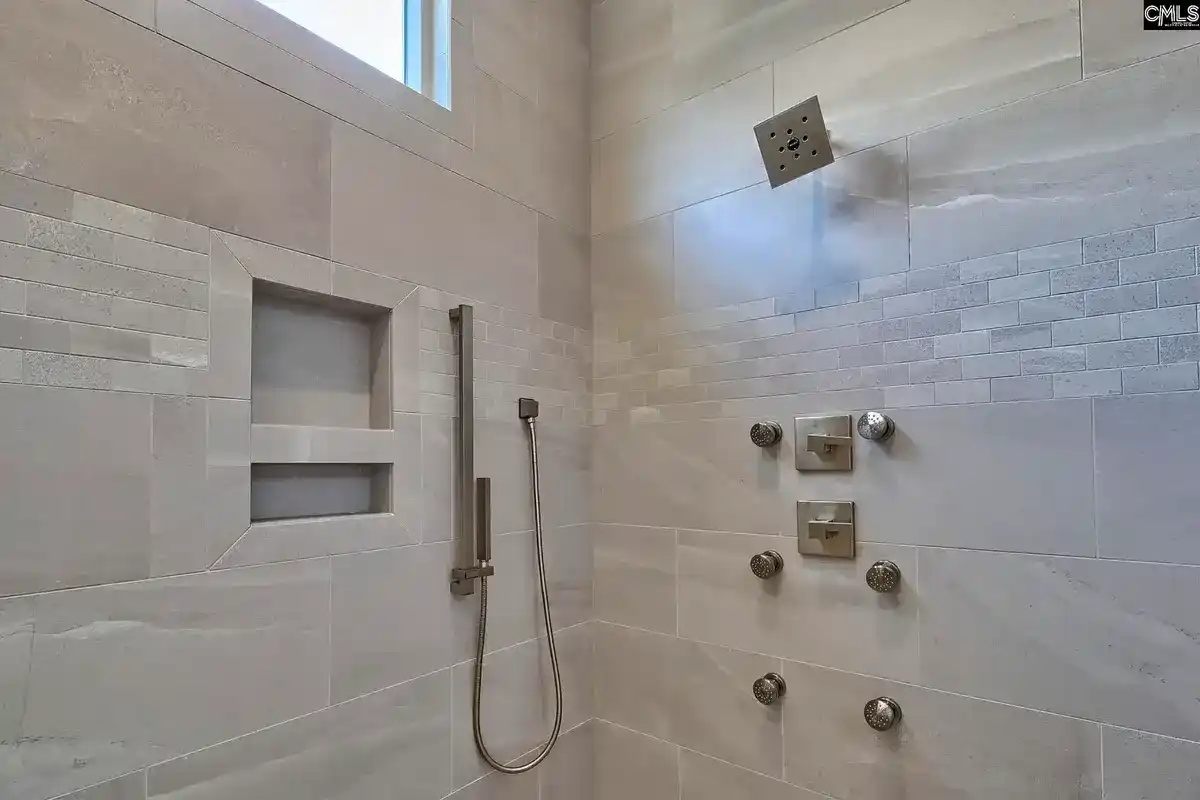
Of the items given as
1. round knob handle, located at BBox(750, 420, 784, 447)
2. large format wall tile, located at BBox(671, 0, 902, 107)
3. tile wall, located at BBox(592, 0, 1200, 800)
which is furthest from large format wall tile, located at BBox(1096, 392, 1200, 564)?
large format wall tile, located at BBox(671, 0, 902, 107)

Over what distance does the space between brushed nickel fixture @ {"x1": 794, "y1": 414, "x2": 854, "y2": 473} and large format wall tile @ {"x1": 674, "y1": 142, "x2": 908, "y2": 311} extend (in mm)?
317

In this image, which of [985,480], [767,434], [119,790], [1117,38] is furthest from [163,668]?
[1117,38]

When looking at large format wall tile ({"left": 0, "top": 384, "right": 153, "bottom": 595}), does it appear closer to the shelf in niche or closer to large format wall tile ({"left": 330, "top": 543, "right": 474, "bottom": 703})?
the shelf in niche

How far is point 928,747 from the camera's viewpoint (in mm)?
1354

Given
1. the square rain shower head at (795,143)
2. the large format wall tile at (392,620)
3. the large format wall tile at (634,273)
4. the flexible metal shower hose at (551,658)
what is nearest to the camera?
the large format wall tile at (392,620)

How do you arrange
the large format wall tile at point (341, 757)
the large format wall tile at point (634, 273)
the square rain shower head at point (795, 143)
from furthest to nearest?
the large format wall tile at point (634, 273) → the square rain shower head at point (795, 143) → the large format wall tile at point (341, 757)

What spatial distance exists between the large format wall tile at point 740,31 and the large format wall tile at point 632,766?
67.4 inches

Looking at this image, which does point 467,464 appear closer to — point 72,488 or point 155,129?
point 72,488

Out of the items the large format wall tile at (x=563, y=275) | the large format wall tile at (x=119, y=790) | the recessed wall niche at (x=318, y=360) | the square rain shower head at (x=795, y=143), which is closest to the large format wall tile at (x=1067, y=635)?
the square rain shower head at (x=795, y=143)

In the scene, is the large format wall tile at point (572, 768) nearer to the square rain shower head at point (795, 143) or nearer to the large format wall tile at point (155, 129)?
the large format wall tile at point (155, 129)

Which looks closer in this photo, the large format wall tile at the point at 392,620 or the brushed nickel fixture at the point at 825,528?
the large format wall tile at the point at 392,620

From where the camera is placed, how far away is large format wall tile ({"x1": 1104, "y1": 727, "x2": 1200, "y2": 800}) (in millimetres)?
1102

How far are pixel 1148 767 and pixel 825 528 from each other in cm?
65

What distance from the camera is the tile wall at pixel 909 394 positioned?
45.8 inches
